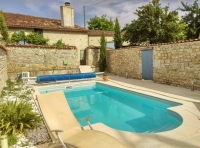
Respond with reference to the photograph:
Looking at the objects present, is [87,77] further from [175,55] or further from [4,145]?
[4,145]

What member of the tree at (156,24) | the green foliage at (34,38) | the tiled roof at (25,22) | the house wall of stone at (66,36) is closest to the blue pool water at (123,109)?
the green foliage at (34,38)

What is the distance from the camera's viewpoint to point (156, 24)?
16.5 meters

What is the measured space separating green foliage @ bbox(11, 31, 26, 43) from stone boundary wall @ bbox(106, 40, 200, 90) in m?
11.1

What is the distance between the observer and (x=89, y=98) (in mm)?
9227

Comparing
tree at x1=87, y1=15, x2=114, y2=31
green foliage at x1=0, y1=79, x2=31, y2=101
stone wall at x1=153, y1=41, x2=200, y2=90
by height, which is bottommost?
green foliage at x1=0, y1=79, x2=31, y2=101

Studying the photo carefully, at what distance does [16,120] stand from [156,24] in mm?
16359

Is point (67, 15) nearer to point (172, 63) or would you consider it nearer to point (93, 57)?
point (93, 57)

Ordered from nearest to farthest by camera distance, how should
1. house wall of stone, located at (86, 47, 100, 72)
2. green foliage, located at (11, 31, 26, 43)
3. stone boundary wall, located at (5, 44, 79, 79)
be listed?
stone boundary wall, located at (5, 44, 79, 79), green foliage, located at (11, 31, 26, 43), house wall of stone, located at (86, 47, 100, 72)

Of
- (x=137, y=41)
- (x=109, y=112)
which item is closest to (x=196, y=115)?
(x=109, y=112)

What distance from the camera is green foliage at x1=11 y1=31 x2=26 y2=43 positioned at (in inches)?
632

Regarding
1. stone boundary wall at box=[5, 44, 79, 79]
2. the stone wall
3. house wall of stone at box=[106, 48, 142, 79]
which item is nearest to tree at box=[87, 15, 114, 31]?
house wall of stone at box=[106, 48, 142, 79]

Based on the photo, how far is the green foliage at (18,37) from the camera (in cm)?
1605

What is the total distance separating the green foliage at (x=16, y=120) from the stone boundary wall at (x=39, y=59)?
410 inches

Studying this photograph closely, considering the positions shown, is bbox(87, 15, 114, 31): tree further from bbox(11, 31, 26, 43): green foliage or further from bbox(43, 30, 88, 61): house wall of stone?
bbox(11, 31, 26, 43): green foliage
